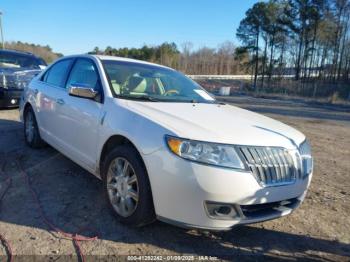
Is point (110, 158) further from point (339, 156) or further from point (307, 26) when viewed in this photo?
point (307, 26)

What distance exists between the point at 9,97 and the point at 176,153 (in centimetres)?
796

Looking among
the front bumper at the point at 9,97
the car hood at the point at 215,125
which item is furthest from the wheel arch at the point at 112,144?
the front bumper at the point at 9,97

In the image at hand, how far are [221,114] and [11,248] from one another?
2289 mm

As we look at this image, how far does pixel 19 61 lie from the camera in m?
10.4

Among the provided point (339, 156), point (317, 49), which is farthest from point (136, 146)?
point (317, 49)

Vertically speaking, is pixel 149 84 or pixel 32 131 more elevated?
pixel 149 84

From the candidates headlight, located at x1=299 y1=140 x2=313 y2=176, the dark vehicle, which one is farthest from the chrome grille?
the dark vehicle

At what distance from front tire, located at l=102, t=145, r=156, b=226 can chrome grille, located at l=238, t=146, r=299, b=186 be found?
0.89 m

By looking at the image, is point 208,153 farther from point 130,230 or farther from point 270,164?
point 130,230

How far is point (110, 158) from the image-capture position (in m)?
3.33

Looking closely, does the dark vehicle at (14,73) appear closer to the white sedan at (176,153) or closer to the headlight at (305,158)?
the white sedan at (176,153)

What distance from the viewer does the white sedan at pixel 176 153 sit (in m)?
2.70

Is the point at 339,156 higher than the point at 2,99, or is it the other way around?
the point at 2,99

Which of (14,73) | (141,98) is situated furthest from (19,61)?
(141,98)
